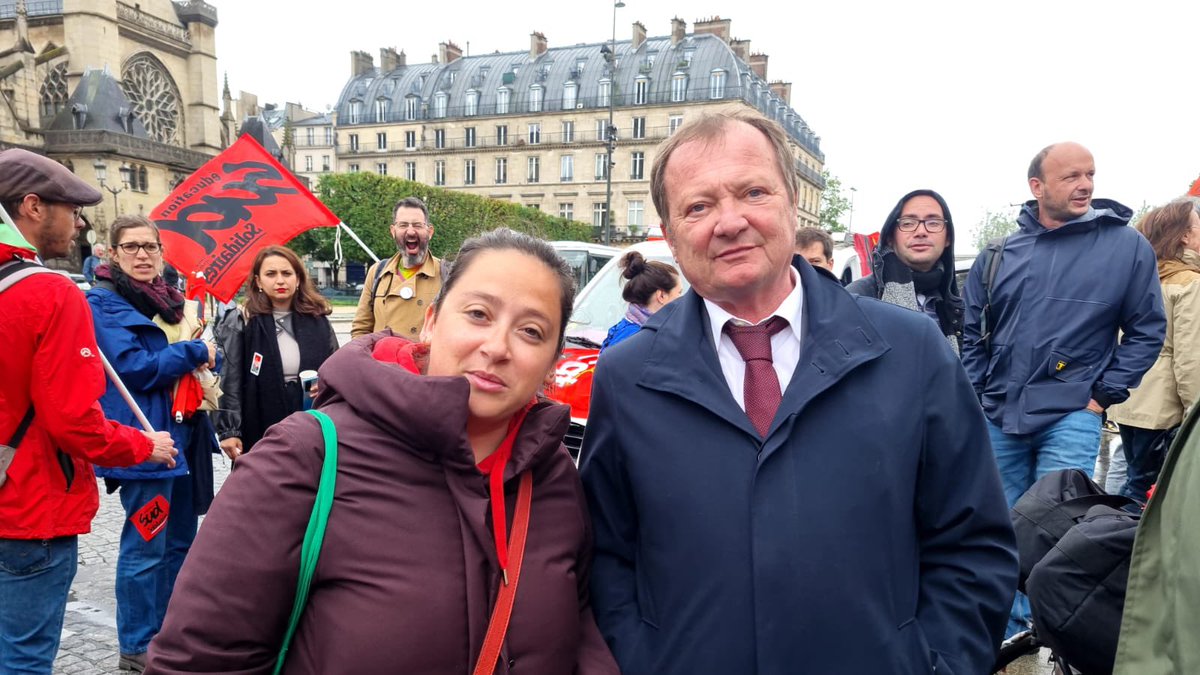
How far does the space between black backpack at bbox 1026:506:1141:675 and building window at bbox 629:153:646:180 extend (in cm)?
5880

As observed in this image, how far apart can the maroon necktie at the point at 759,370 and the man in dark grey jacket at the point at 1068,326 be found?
2598 mm

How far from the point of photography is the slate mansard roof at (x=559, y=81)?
190 feet

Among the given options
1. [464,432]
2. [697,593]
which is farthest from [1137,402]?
[464,432]

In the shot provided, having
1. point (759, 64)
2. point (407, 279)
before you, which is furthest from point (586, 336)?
point (759, 64)

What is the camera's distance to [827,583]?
4.91 ft

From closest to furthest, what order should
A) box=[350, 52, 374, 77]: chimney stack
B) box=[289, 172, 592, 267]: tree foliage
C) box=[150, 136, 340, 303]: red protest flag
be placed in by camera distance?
box=[150, 136, 340, 303]: red protest flag → box=[289, 172, 592, 267]: tree foliage → box=[350, 52, 374, 77]: chimney stack

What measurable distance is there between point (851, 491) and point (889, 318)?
0.42 metres

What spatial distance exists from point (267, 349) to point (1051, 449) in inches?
177

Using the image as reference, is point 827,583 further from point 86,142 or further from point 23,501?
point 86,142

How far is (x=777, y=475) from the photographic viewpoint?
59.6 inches

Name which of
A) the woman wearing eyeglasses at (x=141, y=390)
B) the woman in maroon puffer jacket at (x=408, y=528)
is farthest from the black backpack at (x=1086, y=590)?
the woman wearing eyeglasses at (x=141, y=390)

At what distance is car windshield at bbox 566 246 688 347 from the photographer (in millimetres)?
6684

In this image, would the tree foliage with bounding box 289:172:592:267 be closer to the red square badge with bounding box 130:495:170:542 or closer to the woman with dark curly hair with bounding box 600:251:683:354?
the woman with dark curly hair with bounding box 600:251:683:354

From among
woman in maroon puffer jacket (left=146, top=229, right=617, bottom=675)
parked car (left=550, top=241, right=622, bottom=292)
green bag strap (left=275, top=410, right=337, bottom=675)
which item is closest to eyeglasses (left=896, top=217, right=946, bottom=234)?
woman in maroon puffer jacket (left=146, top=229, right=617, bottom=675)
